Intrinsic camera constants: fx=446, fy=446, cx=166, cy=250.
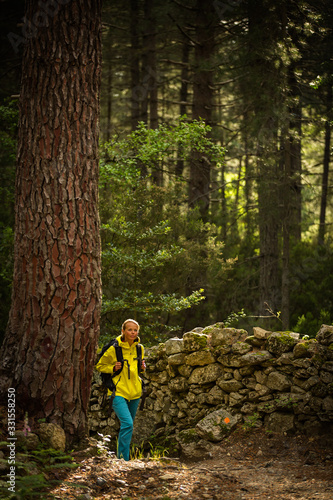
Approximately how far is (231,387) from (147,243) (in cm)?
347

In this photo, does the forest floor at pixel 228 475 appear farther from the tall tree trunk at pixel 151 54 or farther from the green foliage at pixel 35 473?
the tall tree trunk at pixel 151 54

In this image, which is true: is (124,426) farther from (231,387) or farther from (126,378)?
(231,387)

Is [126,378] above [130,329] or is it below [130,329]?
below

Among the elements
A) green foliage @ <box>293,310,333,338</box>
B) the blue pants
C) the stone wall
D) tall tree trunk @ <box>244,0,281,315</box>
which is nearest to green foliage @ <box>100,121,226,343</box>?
the stone wall

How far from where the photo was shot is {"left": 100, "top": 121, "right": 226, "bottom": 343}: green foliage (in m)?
7.80

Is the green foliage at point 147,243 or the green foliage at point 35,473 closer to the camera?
the green foliage at point 35,473

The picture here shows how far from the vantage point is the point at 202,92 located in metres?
12.2

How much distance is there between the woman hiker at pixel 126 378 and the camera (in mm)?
4809

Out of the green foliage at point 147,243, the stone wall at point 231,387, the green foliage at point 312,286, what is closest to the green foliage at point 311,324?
the green foliage at point 312,286

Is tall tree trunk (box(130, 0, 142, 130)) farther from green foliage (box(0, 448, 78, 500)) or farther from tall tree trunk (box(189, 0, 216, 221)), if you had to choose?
green foliage (box(0, 448, 78, 500))

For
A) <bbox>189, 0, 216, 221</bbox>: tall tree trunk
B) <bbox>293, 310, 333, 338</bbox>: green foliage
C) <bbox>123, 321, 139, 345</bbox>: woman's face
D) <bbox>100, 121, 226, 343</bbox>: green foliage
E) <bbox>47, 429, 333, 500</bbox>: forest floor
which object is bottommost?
<bbox>47, 429, 333, 500</bbox>: forest floor

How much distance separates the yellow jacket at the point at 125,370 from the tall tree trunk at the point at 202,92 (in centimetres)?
649

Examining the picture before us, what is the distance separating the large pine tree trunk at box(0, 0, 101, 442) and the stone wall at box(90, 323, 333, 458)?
2.03m

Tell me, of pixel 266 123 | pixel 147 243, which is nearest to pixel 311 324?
pixel 147 243
